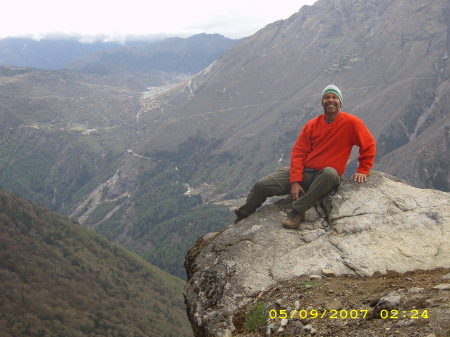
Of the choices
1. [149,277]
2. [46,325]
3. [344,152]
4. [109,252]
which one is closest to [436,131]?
[149,277]

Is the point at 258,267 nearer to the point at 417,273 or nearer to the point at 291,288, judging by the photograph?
the point at 291,288

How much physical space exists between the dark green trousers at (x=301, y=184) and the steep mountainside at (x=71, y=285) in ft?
382

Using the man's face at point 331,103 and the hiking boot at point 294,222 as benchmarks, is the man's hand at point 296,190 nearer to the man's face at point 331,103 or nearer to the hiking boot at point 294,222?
the hiking boot at point 294,222

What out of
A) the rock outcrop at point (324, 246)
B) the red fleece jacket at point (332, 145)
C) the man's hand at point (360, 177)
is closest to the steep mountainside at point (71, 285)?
the rock outcrop at point (324, 246)

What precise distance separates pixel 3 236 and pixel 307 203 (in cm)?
16064

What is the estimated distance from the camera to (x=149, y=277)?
173m

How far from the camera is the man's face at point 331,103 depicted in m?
12.0

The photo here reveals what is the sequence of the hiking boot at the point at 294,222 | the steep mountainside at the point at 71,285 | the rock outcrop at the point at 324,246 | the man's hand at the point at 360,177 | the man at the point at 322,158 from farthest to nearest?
the steep mountainside at the point at 71,285 → the man's hand at the point at 360,177 → the hiking boot at the point at 294,222 → the man at the point at 322,158 → the rock outcrop at the point at 324,246

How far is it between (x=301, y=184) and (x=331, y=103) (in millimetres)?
2850

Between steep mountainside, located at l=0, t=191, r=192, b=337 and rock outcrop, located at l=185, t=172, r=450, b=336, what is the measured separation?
11660 centimetres

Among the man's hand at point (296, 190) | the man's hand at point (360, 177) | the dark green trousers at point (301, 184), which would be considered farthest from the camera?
the man's hand at point (360, 177)

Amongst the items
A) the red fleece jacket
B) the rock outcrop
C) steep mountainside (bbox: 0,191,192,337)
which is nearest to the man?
the red fleece jacket

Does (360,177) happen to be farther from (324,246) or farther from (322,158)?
(324,246)

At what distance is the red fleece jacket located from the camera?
39.6 ft
